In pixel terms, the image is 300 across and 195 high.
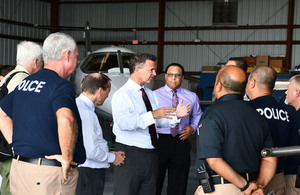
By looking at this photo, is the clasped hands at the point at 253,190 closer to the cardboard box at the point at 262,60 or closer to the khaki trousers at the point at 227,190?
the khaki trousers at the point at 227,190

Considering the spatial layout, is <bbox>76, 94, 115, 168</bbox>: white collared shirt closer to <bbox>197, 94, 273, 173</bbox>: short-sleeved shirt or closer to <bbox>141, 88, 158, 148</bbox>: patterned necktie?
<bbox>141, 88, 158, 148</bbox>: patterned necktie

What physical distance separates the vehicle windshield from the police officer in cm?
913

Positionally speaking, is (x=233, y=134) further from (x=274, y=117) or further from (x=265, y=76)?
(x=265, y=76)

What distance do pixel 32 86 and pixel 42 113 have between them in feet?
0.65

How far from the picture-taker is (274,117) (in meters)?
3.26

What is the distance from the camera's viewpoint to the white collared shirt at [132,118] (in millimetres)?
4004

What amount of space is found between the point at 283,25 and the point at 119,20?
8.28 metres

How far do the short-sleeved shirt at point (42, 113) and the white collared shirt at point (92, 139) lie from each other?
71cm

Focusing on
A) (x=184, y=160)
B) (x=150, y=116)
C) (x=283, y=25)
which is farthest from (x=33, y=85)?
(x=283, y=25)

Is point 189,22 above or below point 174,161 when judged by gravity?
above

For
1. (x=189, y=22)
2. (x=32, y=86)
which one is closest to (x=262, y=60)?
(x=189, y=22)

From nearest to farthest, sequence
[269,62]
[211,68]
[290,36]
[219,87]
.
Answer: [219,87], [269,62], [290,36], [211,68]

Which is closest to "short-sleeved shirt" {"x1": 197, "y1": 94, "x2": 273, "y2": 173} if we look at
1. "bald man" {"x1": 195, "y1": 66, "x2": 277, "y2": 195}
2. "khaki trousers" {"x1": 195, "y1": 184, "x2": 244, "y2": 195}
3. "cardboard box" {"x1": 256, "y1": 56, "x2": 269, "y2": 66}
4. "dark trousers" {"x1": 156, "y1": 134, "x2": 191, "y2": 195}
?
"bald man" {"x1": 195, "y1": 66, "x2": 277, "y2": 195}

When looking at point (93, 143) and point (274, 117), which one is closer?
point (274, 117)
